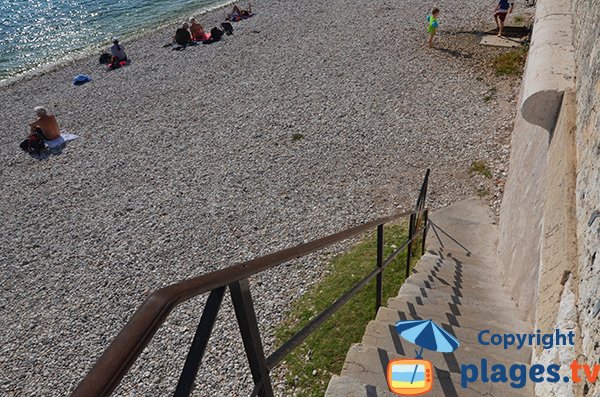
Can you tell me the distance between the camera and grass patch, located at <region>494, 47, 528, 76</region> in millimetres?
Result: 13484

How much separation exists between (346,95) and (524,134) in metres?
7.68

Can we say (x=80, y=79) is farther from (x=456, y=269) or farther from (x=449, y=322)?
(x=449, y=322)

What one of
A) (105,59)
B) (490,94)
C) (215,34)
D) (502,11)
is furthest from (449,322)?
(105,59)

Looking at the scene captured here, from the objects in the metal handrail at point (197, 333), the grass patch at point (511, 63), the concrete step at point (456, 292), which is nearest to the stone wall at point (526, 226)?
the concrete step at point (456, 292)

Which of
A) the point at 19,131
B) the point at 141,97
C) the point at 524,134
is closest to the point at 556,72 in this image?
the point at 524,134

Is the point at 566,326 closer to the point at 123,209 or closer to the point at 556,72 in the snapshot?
the point at 556,72

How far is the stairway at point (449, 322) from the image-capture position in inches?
114

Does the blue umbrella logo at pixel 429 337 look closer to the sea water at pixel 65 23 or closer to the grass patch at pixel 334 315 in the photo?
the grass patch at pixel 334 315

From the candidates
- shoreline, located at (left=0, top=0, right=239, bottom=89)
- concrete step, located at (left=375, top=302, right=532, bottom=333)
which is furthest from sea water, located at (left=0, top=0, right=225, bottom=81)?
concrete step, located at (left=375, top=302, right=532, bottom=333)

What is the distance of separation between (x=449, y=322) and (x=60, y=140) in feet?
45.4

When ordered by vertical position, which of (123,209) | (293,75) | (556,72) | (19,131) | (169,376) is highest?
(556,72)

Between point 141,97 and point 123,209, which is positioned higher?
point 141,97

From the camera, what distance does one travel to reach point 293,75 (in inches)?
644

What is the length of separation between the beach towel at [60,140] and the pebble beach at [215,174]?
0.24m
